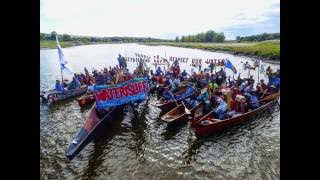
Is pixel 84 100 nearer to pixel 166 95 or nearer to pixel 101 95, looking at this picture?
pixel 101 95

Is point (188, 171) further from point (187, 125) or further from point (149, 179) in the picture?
point (187, 125)

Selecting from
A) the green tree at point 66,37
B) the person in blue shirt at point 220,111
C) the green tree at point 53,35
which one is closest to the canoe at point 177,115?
the person in blue shirt at point 220,111

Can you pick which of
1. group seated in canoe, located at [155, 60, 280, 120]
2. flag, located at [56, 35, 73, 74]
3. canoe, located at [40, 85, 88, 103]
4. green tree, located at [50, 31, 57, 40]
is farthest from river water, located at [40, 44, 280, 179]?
green tree, located at [50, 31, 57, 40]

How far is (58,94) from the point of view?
10.1 meters

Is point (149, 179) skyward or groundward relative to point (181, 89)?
groundward

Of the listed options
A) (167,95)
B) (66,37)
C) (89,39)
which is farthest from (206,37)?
(66,37)

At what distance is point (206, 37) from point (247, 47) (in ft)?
3.50

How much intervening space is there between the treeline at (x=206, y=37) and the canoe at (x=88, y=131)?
2.29 m

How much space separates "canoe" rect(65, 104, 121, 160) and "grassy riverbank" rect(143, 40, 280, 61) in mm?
2055

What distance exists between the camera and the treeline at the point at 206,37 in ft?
25.3

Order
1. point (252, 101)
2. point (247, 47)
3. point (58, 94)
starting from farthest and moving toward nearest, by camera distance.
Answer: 1. point (58, 94)
2. point (252, 101)
3. point (247, 47)
